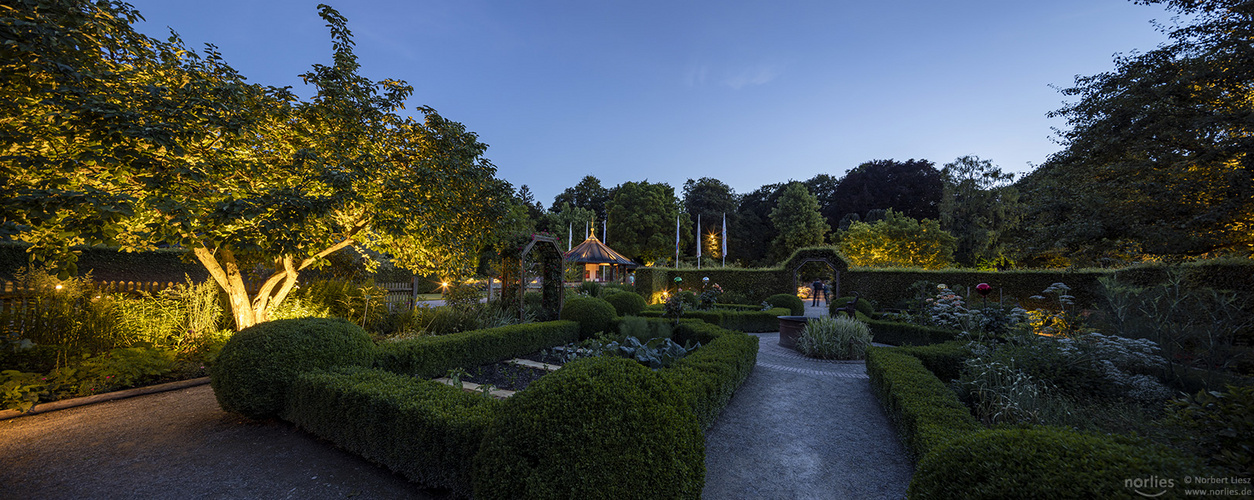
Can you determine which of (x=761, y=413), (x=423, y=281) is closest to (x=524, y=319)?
(x=761, y=413)

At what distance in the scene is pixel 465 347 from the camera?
6.14 metres

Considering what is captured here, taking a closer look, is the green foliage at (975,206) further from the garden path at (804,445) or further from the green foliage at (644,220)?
the garden path at (804,445)

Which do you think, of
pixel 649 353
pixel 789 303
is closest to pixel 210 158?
pixel 649 353

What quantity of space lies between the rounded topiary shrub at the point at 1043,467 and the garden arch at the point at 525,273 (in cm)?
827

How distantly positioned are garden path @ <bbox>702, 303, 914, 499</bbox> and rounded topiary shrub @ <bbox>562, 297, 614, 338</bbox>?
3612 millimetres

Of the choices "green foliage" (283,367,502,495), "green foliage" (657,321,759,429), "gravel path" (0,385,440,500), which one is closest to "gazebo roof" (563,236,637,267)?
"green foliage" (657,321,759,429)

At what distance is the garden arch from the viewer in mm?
9555

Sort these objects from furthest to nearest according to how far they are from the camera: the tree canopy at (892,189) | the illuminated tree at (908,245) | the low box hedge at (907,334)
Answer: the tree canopy at (892,189) < the illuminated tree at (908,245) < the low box hedge at (907,334)

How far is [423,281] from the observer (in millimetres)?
20359

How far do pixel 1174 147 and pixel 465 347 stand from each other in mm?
14139

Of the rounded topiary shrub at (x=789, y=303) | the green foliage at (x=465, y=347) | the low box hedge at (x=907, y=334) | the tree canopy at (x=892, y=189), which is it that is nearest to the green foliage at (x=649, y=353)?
the green foliage at (x=465, y=347)

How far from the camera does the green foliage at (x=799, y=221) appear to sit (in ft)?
112

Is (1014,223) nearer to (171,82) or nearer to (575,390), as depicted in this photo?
(575,390)

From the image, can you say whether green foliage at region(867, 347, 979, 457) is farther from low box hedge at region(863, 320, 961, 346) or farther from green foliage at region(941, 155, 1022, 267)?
green foliage at region(941, 155, 1022, 267)
